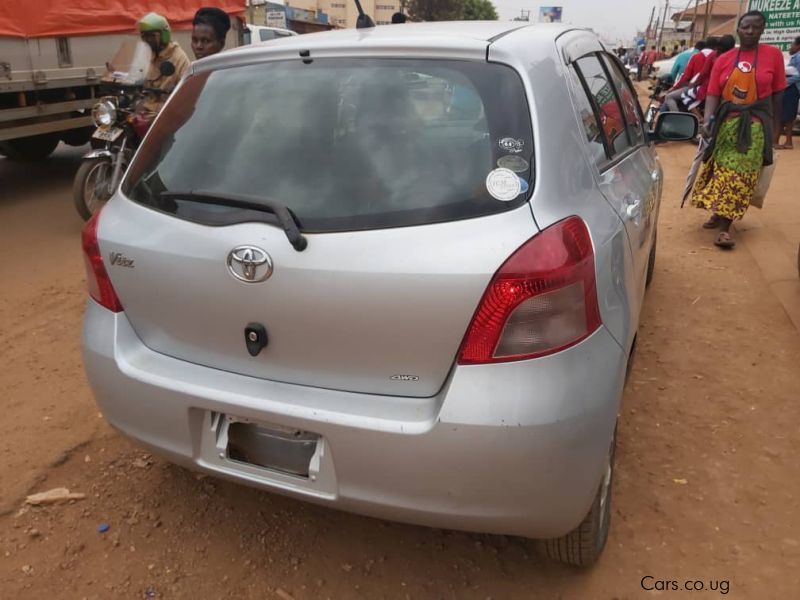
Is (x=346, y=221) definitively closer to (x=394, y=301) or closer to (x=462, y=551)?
(x=394, y=301)

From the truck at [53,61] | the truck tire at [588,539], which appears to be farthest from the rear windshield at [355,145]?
the truck at [53,61]

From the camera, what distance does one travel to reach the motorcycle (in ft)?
18.7

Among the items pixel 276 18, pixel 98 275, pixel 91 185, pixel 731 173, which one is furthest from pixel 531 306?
pixel 276 18

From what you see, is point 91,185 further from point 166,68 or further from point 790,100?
point 790,100

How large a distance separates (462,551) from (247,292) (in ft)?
3.96

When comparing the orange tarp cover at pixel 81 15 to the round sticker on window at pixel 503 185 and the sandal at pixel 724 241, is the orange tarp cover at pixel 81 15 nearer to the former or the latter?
the round sticker on window at pixel 503 185

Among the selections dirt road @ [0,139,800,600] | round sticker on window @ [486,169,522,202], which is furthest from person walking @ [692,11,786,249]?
round sticker on window @ [486,169,522,202]

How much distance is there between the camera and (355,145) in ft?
6.43

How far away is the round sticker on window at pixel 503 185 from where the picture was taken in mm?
1776

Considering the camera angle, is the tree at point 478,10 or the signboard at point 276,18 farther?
the tree at point 478,10

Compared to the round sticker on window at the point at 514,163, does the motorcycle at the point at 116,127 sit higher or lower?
lower

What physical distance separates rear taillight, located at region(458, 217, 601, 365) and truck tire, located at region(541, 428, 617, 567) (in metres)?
0.56

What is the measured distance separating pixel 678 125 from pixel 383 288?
272 cm

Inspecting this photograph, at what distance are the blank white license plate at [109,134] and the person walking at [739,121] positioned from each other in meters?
4.95
